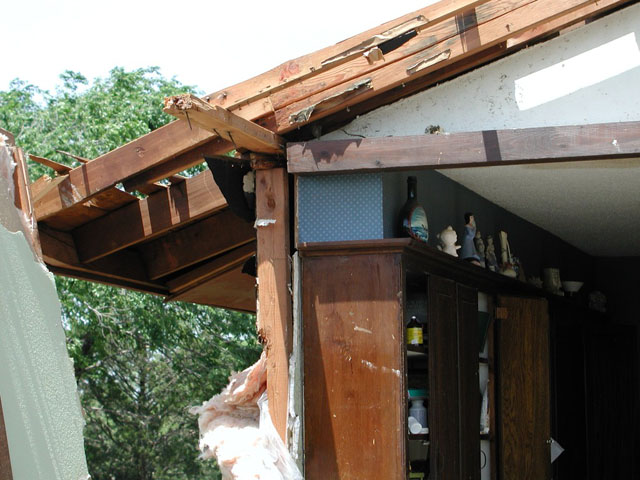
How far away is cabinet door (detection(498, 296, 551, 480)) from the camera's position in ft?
19.3

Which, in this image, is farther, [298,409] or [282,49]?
[282,49]

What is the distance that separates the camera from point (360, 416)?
421cm

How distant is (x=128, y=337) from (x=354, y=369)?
10.0 m

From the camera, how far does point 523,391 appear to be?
19.5ft

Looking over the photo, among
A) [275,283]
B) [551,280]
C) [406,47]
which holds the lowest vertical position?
[275,283]

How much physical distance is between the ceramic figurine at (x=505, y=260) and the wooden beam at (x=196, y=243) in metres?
1.72

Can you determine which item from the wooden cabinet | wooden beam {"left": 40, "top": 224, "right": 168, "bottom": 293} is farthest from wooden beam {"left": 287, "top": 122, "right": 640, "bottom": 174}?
wooden beam {"left": 40, "top": 224, "right": 168, "bottom": 293}

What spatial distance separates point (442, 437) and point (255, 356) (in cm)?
919

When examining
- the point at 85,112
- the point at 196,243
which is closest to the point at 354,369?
the point at 196,243

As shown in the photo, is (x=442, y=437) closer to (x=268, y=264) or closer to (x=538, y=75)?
(x=268, y=264)

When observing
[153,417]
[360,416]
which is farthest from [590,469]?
[153,417]

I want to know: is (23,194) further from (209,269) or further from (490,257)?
(490,257)

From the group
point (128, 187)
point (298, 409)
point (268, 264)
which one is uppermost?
point (128, 187)

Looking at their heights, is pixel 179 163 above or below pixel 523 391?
above
